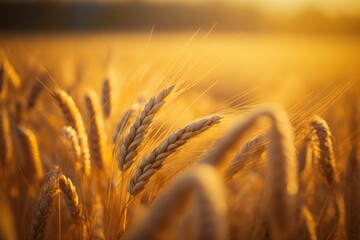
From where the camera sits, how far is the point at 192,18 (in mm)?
45188

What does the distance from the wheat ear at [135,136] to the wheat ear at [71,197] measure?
0.64 feet

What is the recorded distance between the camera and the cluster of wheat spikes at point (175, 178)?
2.25ft

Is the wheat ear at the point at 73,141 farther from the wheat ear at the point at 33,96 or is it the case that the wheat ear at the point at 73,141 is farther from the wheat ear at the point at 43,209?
the wheat ear at the point at 33,96

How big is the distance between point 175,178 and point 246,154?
1.00 feet

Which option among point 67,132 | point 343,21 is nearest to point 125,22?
point 343,21

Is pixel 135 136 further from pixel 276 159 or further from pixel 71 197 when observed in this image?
pixel 276 159

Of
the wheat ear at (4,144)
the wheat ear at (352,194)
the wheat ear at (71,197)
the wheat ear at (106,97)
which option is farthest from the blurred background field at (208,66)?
the wheat ear at (4,144)

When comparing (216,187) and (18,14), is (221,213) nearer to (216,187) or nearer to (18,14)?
(216,187)

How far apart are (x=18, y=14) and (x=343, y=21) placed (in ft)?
112

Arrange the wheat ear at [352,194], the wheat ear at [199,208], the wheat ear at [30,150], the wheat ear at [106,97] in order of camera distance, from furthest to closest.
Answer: the wheat ear at [106,97]
the wheat ear at [30,150]
the wheat ear at [352,194]
the wheat ear at [199,208]

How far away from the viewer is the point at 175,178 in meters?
1.42

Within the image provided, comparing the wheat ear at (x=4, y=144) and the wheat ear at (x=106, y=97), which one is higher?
the wheat ear at (x=106, y=97)

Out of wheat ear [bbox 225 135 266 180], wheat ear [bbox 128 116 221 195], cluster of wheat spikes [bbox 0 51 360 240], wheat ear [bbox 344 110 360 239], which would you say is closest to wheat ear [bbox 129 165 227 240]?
cluster of wheat spikes [bbox 0 51 360 240]

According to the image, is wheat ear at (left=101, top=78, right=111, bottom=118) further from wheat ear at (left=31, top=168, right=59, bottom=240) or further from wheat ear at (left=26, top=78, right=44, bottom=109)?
wheat ear at (left=31, top=168, right=59, bottom=240)
